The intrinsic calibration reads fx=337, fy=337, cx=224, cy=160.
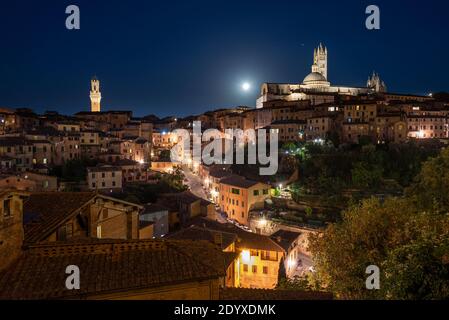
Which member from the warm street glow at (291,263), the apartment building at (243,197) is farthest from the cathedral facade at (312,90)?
the warm street glow at (291,263)

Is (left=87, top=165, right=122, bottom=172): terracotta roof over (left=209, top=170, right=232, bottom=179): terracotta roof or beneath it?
over

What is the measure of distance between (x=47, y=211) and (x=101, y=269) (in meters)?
4.37

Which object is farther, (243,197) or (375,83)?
(375,83)

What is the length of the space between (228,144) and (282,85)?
2963 centimetres

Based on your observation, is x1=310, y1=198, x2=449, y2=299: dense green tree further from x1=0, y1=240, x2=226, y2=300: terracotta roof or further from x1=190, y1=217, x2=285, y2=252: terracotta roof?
x1=190, y1=217, x2=285, y2=252: terracotta roof

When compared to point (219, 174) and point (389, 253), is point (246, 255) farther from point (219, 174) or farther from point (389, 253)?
point (219, 174)

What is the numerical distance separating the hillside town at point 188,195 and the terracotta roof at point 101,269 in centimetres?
3

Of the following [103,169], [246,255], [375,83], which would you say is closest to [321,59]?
[375,83]

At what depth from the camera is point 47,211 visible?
37.2 feet

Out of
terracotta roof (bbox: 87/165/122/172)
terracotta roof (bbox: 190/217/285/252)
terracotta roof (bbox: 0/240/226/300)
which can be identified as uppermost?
terracotta roof (bbox: 87/165/122/172)

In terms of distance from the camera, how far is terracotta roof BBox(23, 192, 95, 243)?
392 inches

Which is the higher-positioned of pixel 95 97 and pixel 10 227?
pixel 95 97

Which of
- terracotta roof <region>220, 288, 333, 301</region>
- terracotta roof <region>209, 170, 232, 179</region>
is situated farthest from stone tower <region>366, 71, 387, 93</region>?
terracotta roof <region>220, 288, 333, 301</region>

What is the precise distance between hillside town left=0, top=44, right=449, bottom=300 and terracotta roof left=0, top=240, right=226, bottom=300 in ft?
0.09
